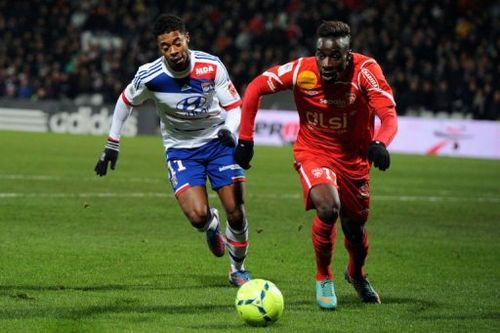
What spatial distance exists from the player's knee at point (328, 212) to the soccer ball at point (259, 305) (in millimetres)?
863

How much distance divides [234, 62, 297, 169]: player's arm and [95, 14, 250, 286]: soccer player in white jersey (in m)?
0.71

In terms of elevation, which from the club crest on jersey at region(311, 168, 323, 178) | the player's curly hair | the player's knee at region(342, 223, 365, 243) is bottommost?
the player's knee at region(342, 223, 365, 243)

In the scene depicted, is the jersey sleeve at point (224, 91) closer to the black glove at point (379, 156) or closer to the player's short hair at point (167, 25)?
the player's short hair at point (167, 25)

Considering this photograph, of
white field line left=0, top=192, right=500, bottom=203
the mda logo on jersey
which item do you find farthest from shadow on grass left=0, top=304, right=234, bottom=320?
white field line left=0, top=192, right=500, bottom=203

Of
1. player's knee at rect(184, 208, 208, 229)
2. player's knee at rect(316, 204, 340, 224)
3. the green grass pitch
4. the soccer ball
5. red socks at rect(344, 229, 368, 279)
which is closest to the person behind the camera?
the soccer ball

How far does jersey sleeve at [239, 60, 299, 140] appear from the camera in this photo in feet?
26.7

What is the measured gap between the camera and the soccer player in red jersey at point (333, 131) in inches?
311

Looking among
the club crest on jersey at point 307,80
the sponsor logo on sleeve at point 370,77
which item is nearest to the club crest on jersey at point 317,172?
the club crest on jersey at point 307,80

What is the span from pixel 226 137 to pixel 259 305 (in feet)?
6.91

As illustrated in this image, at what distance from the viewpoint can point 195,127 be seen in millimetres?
9438

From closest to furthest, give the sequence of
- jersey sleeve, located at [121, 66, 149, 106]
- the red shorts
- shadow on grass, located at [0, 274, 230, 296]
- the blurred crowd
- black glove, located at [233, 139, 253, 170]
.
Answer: the red shorts < black glove, located at [233, 139, 253, 170] < shadow on grass, located at [0, 274, 230, 296] < jersey sleeve, located at [121, 66, 149, 106] < the blurred crowd

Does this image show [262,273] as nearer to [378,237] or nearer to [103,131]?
[378,237]

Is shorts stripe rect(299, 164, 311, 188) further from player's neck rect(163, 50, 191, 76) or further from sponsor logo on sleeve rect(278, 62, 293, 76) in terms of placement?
player's neck rect(163, 50, 191, 76)

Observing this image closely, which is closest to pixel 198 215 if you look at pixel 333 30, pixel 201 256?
pixel 201 256
